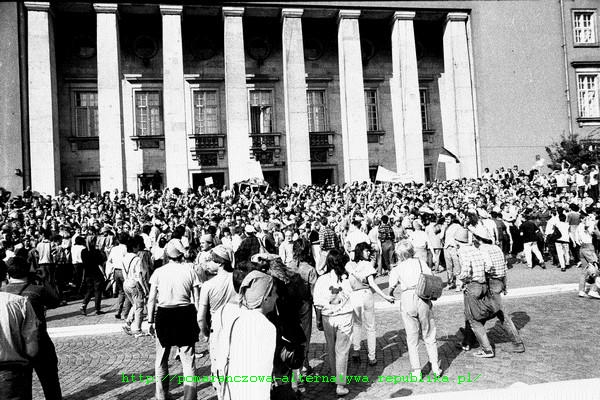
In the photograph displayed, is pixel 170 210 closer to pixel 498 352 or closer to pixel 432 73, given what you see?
pixel 498 352

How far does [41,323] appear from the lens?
17.7ft

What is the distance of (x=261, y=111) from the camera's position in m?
29.1

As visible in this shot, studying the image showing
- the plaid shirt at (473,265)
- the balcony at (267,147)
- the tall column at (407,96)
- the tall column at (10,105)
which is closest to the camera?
the plaid shirt at (473,265)

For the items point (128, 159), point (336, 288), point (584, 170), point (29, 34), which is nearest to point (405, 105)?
point (584, 170)

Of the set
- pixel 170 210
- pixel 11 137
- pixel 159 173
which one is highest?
pixel 11 137

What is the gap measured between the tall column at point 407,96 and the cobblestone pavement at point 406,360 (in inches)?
688

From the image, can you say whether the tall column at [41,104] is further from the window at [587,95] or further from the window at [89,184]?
the window at [587,95]

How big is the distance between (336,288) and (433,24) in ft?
92.8

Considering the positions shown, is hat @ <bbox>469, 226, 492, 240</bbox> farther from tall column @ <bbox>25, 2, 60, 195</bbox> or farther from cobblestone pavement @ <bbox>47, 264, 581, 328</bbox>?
tall column @ <bbox>25, 2, 60, 195</bbox>

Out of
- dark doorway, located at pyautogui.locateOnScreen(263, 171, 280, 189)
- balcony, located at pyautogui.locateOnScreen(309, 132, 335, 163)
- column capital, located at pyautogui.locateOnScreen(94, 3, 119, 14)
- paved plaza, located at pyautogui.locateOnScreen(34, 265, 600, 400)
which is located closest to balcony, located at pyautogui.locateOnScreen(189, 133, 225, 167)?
dark doorway, located at pyautogui.locateOnScreen(263, 171, 280, 189)

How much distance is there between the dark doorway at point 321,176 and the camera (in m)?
29.8

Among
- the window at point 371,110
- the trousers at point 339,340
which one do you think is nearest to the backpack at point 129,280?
the trousers at point 339,340

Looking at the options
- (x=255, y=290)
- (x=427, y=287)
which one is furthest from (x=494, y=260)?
(x=255, y=290)

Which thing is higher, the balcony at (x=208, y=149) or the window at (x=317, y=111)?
the window at (x=317, y=111)
